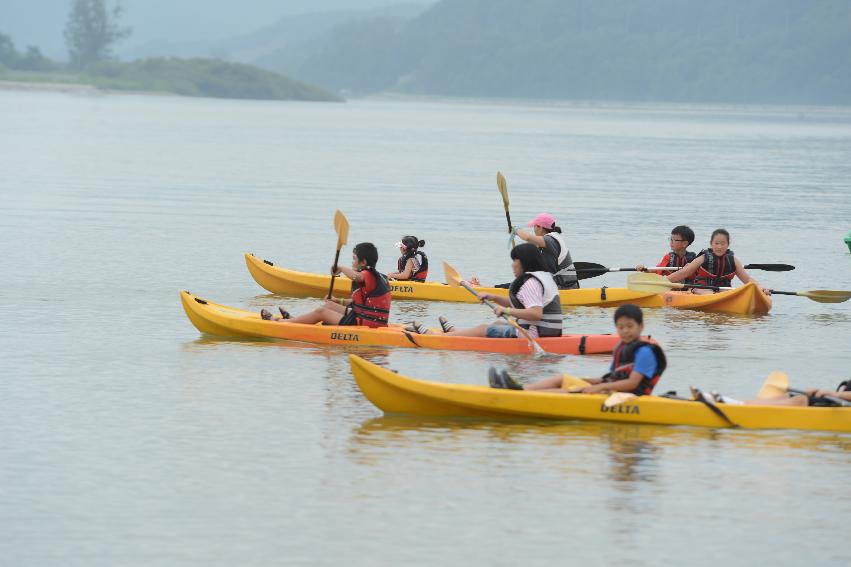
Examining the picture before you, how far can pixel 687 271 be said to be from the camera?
21.0 metres

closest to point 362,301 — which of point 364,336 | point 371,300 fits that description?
point 371,300

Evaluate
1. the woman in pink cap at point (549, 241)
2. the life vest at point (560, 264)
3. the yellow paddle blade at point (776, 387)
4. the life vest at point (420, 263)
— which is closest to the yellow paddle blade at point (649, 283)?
the life vest at point (560, 264)

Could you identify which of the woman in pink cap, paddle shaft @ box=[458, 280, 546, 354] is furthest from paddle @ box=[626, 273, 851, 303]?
paddle shaft @ box=[458, 280, 546, 354]

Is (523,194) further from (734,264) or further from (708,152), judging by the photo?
(708,152)

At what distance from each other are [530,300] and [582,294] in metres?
5.63

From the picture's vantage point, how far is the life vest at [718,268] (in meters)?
21.1

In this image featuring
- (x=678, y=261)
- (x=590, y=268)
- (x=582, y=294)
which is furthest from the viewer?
(x=590, y=268)

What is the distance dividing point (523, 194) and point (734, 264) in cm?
2662

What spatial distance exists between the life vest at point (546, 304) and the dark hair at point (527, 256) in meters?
0.08

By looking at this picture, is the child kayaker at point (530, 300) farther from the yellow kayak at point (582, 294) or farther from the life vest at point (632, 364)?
the yellow kayak at point (582, 294)

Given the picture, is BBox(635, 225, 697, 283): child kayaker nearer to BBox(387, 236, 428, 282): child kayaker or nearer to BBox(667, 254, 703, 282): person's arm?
BBox(667, 254, 703, 282): person's arm

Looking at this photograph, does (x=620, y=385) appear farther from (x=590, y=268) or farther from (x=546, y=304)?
(x=590, y=268)

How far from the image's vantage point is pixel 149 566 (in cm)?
934

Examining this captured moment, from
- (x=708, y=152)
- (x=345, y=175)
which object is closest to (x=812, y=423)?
(x=345, y=175)
